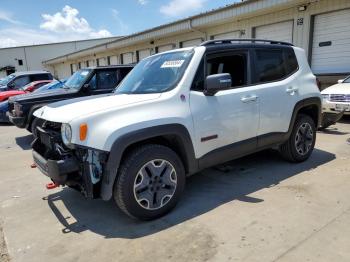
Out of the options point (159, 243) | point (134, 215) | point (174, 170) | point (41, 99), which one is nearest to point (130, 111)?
point (174, 170)

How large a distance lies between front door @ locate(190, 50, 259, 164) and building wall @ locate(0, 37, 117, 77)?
53.1 m

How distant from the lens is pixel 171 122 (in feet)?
11.4

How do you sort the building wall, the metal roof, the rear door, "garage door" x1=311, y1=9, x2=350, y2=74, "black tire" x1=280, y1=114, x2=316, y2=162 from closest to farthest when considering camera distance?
the rear door → "black tire" x1=280, y1=114, x2=316, y2=162 → "garage door" x1=311, y1=9, x2=350, y2=74 → the metal roof → the building wall

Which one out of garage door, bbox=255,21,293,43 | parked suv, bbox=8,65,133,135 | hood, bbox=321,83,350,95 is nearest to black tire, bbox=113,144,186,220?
parked suv, bbox=8,65,133,135

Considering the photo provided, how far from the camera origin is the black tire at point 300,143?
5.04 meters

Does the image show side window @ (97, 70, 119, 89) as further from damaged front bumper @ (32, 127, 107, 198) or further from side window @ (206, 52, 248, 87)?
damaged front bumper @ (32, 127, 107, 198)

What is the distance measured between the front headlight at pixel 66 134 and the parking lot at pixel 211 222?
98cm

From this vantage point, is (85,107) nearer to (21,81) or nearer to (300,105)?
(300,105)

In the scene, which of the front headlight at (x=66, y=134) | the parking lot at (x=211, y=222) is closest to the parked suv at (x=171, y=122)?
the front headlight at (x=66, y=134)

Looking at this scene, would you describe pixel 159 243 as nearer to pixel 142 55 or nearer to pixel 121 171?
pixel 121 171

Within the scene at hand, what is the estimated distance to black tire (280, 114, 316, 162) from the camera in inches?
198

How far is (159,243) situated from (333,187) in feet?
8.15

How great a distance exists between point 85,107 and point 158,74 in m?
1.06

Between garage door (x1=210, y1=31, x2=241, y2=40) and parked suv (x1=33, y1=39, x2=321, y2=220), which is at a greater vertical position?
garage door (x1=210, y1=31, x2=241, y2=40)
